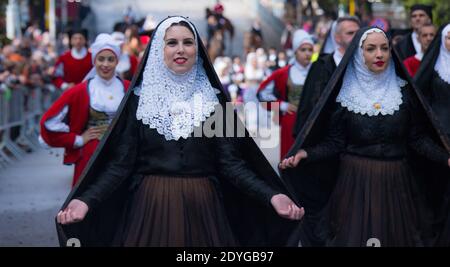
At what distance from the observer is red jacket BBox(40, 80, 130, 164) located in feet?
31.8

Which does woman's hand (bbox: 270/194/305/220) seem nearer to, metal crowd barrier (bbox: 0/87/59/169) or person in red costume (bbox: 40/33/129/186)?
person in red costume (bbox: 40/33/129/186)

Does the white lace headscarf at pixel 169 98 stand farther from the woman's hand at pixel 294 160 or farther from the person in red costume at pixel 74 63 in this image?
the person in red costume at pixel 74 63

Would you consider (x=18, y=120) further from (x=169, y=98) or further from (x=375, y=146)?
(x=169, y=98)

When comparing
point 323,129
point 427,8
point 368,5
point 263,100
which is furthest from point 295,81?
point 368,5

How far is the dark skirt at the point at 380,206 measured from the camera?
762 cm

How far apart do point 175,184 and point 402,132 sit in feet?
6.52

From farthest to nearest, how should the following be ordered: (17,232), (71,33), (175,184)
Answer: (71,33)
(17,232)
(175,184)

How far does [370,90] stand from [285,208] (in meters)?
1.93

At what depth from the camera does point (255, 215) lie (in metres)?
6.55

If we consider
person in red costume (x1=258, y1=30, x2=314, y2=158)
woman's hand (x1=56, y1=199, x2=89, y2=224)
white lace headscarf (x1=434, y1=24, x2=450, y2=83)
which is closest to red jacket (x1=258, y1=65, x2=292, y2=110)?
person in red costume (x1=258, y1=30, x2=314, y2=158)

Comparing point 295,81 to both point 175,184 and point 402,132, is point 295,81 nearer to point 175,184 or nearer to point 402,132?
point 402,132

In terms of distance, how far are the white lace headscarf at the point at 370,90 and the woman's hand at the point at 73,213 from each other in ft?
7.85

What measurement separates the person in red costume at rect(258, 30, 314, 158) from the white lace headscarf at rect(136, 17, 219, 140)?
593 centimetres

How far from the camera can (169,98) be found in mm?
6414
